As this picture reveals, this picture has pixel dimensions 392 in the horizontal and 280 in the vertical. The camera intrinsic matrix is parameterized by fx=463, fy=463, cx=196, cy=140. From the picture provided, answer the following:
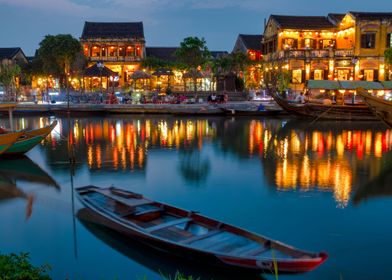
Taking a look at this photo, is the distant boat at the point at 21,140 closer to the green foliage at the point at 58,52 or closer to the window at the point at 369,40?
the green foliage at the point at 58,52

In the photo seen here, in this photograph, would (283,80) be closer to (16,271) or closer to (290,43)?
(290,43)

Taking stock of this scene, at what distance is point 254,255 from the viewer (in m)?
7.40

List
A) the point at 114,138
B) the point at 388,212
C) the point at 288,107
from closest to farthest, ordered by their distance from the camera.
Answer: the point at 388,212 < the point at 114,138 < the point at 288,107

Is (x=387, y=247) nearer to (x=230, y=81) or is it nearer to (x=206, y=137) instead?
(x=206, y=137)

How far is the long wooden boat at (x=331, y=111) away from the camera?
33562 mm

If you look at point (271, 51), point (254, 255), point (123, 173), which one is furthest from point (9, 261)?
point (271, 51)

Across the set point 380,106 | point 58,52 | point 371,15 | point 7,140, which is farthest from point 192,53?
point 7,140

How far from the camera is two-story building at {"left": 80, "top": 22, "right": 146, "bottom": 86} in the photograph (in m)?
56.4

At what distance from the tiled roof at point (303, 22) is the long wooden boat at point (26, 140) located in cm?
3185

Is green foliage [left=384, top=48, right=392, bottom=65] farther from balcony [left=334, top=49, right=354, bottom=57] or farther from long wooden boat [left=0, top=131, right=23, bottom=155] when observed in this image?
long wooden boat [left=0, top=131, right=23, bottom=155]

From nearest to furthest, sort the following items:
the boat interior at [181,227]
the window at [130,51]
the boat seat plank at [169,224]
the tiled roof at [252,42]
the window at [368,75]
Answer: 1. the boat interior at [181,227]
2. the boat seat plank at [169,224]
3. the window at [368,75]
4. the tiled roof at [252,42]
5. the window at [130,51]

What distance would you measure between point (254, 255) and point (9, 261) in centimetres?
372

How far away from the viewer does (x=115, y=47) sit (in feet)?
187

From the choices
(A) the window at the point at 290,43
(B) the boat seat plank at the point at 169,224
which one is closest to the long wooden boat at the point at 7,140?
(B) the boat seat plank at the point at 169,224
